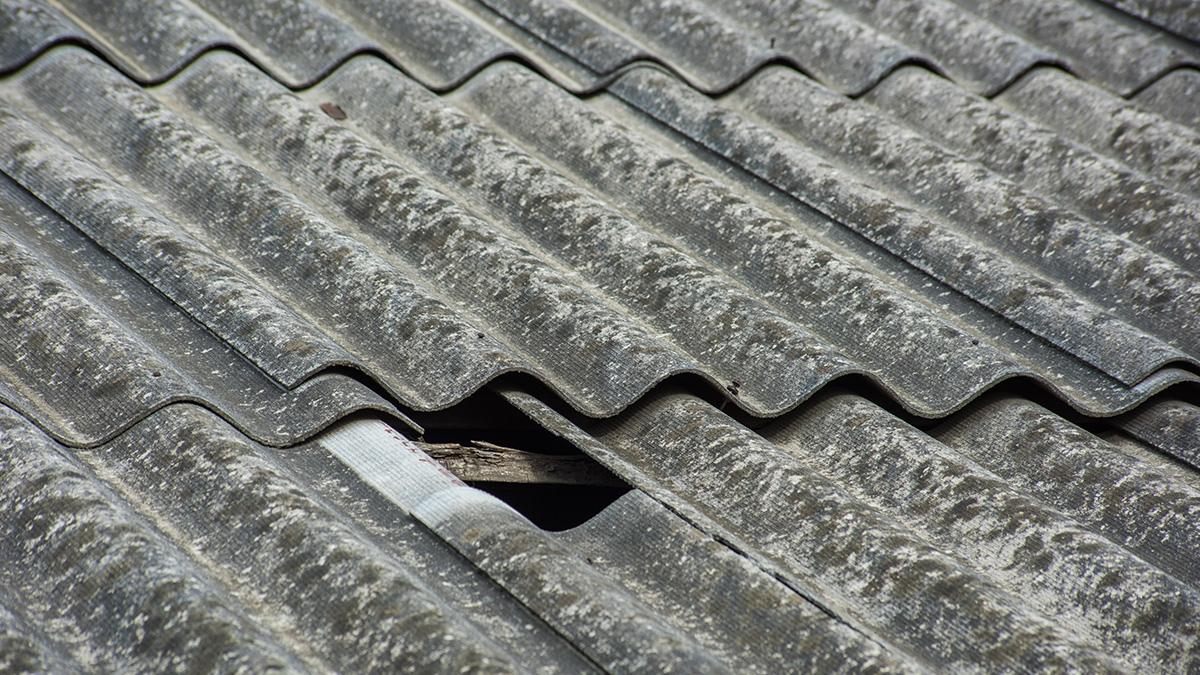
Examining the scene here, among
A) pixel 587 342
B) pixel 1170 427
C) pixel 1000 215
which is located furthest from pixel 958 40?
pixel 587 342

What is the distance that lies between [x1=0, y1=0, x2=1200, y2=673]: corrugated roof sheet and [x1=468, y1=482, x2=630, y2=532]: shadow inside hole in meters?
0.03

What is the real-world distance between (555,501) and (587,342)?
1.65ft

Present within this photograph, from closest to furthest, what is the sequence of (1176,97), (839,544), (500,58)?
1. (839,544)
2. (500,58)
3. (1176,97)

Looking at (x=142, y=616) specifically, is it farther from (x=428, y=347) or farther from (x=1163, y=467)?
(x=1163, y=467)

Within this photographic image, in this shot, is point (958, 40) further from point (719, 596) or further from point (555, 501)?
point (719, 596)

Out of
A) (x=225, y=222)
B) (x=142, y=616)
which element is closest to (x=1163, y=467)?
(x=142, y=616)

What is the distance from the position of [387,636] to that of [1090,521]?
4.46ft

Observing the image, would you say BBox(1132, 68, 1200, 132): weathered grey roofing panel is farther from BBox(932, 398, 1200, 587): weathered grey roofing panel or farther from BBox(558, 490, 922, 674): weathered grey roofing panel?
BBox(558, 490, 922, 674): weathered grey roofing panel

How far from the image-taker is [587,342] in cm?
219

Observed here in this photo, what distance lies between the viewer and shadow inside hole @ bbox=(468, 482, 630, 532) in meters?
2.40

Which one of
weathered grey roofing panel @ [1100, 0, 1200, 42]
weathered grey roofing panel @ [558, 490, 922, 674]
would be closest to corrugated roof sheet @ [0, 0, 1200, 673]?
weathered grey roofing panel @ [558, 490, 922, 674]

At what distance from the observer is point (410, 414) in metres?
2.10

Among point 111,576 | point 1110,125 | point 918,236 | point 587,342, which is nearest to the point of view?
point 111,576

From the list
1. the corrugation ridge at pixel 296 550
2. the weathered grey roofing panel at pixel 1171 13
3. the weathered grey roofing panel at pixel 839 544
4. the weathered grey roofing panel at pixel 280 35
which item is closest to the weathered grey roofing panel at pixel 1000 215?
the weathered grey roofing panel at pixel 280 35
